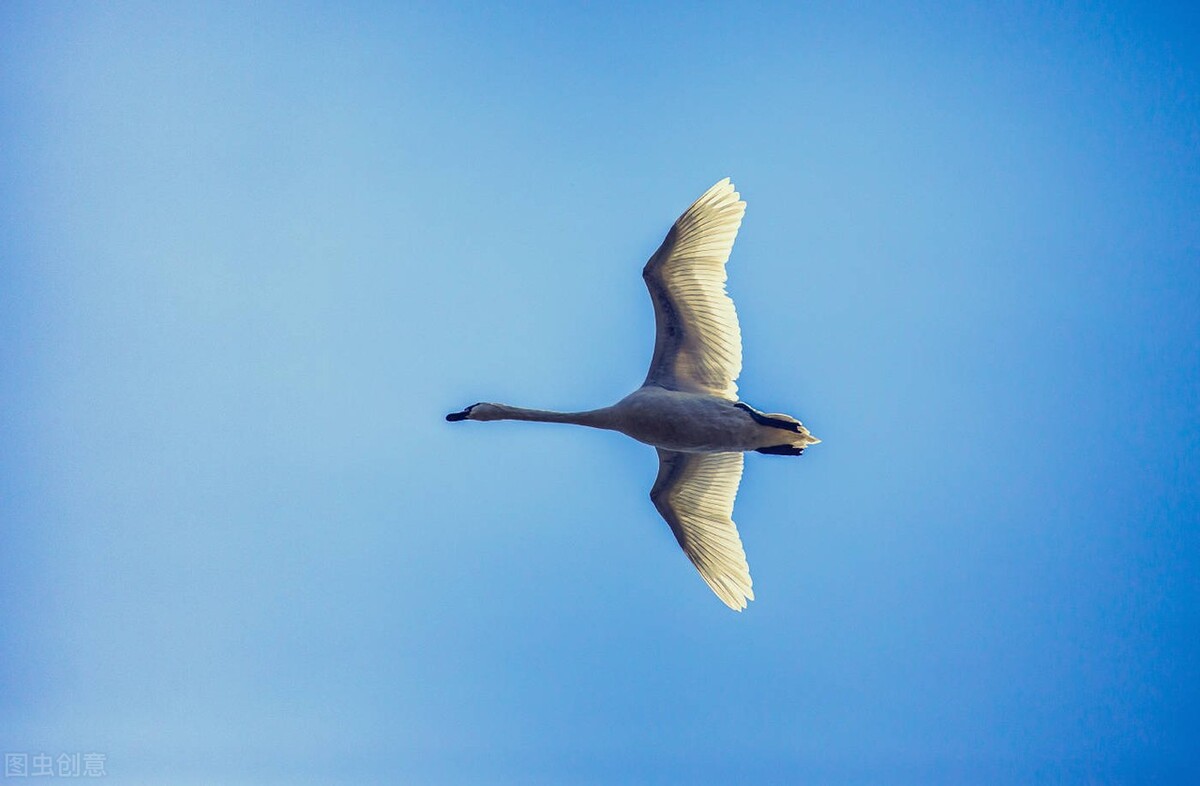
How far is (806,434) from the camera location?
1373cm

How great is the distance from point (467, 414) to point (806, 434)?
434 cm

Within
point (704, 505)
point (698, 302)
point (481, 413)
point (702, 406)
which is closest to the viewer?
point (702, 406)

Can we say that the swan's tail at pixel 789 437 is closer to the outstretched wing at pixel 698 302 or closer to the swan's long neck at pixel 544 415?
the outstretched wing at pixel 698 302

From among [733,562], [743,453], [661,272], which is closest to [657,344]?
[661,272]

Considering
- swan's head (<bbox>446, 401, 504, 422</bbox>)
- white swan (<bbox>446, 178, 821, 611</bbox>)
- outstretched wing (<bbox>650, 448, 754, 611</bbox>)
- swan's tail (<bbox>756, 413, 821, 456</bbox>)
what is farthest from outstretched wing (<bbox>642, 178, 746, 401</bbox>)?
swan's head (<bbox>446, 401, 504, 422</bbox>)

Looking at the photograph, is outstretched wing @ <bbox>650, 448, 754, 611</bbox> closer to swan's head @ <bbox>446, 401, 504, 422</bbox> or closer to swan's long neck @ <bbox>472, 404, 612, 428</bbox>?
swan's long neck @ <bbox>472, 404, 612, 428</bbox>

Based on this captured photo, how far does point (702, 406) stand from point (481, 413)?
2843 mm

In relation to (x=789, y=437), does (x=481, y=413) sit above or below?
above

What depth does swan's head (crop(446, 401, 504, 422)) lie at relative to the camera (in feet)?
45.9

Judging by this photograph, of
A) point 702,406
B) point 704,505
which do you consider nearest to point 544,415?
point 702,406

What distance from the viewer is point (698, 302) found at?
14.2m

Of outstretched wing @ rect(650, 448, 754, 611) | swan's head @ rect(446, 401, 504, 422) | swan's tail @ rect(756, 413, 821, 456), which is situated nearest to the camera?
swan's tail @ rect(756, 413, 821, 456)

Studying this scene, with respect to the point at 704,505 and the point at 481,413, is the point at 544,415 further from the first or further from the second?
the point at 704,505

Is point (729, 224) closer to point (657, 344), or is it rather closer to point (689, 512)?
point (657, 344)
